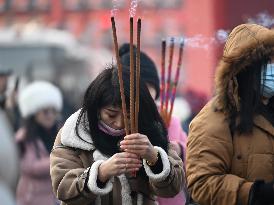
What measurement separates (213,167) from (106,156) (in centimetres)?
55

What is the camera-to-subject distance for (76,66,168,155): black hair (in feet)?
15.4

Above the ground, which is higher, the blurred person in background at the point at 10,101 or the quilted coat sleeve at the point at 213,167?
the quilted coat sleeve at the point at 213,167

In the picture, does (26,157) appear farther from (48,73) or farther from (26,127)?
(48,73)

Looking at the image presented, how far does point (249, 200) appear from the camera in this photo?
430cm

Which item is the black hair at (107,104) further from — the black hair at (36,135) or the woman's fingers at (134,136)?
the black hair at (36,135)

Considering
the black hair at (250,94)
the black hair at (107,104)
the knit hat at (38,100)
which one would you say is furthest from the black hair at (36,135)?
the black hair at (250,94)

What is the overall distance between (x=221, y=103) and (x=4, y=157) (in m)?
0.99

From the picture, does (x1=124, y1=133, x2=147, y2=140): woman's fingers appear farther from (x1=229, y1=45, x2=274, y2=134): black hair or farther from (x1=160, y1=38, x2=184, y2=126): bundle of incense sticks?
(x1=160, y1=38, x2=184, y2=126): bundle of incense sticks

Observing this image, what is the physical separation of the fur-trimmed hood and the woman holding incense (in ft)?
1.18

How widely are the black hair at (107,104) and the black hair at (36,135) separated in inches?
142

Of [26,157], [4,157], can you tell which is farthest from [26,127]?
[4,157]

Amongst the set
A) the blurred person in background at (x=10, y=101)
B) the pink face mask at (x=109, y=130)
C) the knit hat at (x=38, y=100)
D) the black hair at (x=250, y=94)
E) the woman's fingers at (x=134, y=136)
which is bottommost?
the blurred person in background at (x=10, y=101)

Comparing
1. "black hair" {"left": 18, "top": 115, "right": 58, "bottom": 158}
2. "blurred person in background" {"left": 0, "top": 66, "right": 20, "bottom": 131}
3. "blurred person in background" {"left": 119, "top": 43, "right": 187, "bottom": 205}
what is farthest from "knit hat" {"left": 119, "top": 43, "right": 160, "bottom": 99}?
"blurred person in background" {"left": 0, "top": 66, "right": 20, "bottom": 131}

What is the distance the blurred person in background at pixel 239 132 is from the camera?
4316 mm
